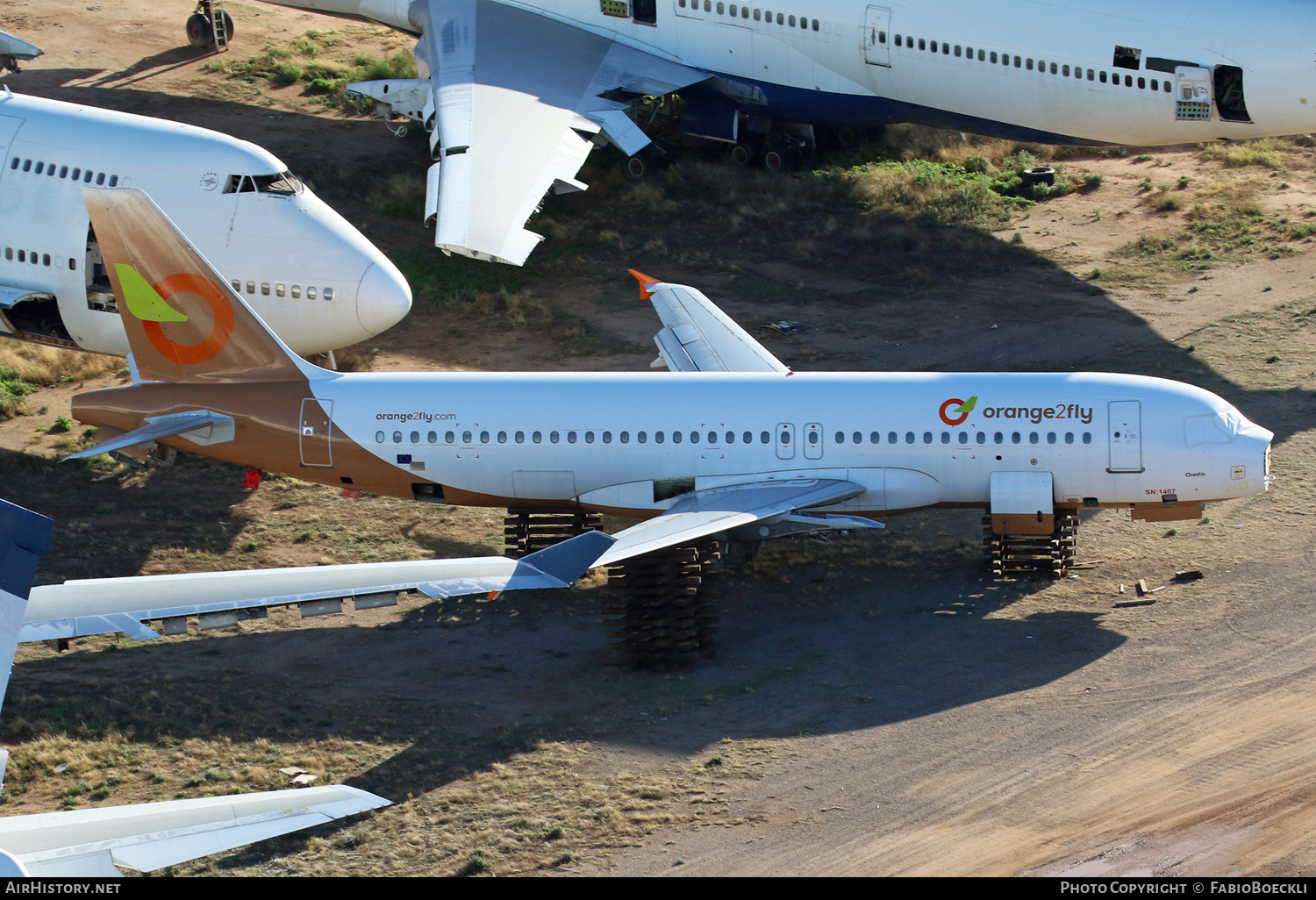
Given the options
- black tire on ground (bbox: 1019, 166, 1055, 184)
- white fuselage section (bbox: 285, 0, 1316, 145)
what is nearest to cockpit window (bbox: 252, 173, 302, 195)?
white fuselage section (bbox: 285, 0, 1316, 145)

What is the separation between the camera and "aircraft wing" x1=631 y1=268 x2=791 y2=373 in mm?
33875

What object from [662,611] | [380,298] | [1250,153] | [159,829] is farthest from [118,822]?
[1250,153]

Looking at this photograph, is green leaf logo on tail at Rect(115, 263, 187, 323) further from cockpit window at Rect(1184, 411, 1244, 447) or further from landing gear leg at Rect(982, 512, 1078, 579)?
cockpit window at Rect(1184, 411, 1244, 447)

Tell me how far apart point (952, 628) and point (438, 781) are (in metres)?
10.8

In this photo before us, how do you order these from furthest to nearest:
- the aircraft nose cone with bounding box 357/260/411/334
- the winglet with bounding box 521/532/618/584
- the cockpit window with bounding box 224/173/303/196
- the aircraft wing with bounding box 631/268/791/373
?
the cockpit window with bounding box 224/173/303/196, the aircraft nose cone with bounding box 357/260/411/334, the aircraft wing with bounding box 631/268/791/373, the winglet with bounding box 521/532/618/584

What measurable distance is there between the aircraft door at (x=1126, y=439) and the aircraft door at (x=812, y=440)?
5.78m

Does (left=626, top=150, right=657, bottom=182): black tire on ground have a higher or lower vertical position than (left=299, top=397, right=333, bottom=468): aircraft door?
higher

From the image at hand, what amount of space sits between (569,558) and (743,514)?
735cm

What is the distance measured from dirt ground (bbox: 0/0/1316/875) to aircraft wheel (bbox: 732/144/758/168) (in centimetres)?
1316

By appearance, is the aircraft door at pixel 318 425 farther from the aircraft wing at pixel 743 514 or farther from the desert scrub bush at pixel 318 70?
the desert scrub bush at pixel 318 70

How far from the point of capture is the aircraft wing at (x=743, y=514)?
27.1 metres

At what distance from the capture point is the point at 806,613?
2923 cm

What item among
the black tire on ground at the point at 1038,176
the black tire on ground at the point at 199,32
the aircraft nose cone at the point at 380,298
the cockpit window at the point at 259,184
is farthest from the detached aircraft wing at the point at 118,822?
the black tire on ground at the point at 199,32

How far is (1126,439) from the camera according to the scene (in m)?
29.0
